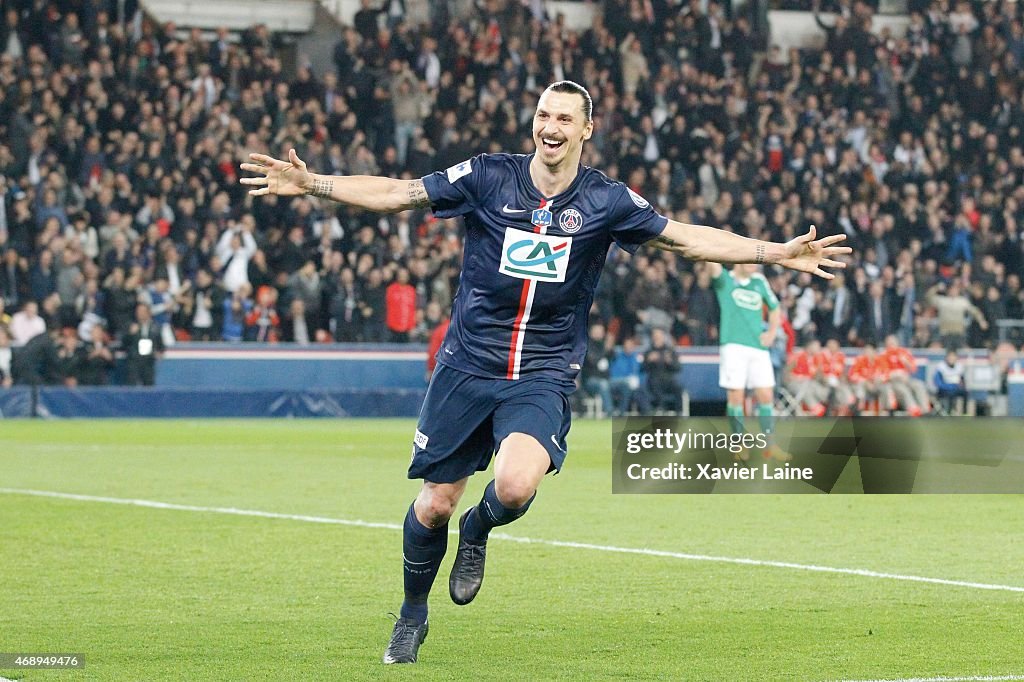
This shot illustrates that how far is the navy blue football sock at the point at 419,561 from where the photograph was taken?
6.56 m

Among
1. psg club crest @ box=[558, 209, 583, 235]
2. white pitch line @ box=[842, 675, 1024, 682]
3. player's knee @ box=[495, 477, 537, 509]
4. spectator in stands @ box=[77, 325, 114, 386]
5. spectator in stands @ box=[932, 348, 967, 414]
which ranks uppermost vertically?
psg club crest @ box=[558, 209, 583, 235]

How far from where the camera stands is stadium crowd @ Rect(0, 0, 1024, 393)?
971 inches

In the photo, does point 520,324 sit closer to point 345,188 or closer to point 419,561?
point 345,188

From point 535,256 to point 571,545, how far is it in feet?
12.6

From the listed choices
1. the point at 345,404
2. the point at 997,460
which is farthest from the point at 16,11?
the point at 997,460

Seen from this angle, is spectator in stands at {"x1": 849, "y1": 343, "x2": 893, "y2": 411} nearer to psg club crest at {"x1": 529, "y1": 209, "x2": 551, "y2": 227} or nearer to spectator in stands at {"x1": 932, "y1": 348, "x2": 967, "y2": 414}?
spectator in stands at {"x1": 932, "y1": 348, "x2": 967, "y2": 414}

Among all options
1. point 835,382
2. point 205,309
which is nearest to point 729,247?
point 205,309

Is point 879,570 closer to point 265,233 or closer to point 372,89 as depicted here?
point 265,233

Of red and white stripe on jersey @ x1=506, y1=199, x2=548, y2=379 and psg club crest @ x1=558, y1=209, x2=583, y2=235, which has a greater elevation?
psg club crest @ x1=558, y1=209, x2=583, y2=235

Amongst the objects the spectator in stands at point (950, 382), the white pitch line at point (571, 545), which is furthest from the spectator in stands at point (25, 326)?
the spectator in stands at point (950, 382)

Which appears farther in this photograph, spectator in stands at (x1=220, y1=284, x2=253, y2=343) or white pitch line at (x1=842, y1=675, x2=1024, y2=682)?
spectator in stands at (x1=220, y1=284, x2=253, y2=343)

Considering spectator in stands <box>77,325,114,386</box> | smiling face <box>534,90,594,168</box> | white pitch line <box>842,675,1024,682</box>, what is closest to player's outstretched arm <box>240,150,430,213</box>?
smiling face <box>534,90,594,168</box>

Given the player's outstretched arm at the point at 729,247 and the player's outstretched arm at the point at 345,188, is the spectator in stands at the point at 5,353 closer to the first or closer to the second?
the player's outstretched arm at the point at 345,188

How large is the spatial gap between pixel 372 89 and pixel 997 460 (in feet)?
47.0
